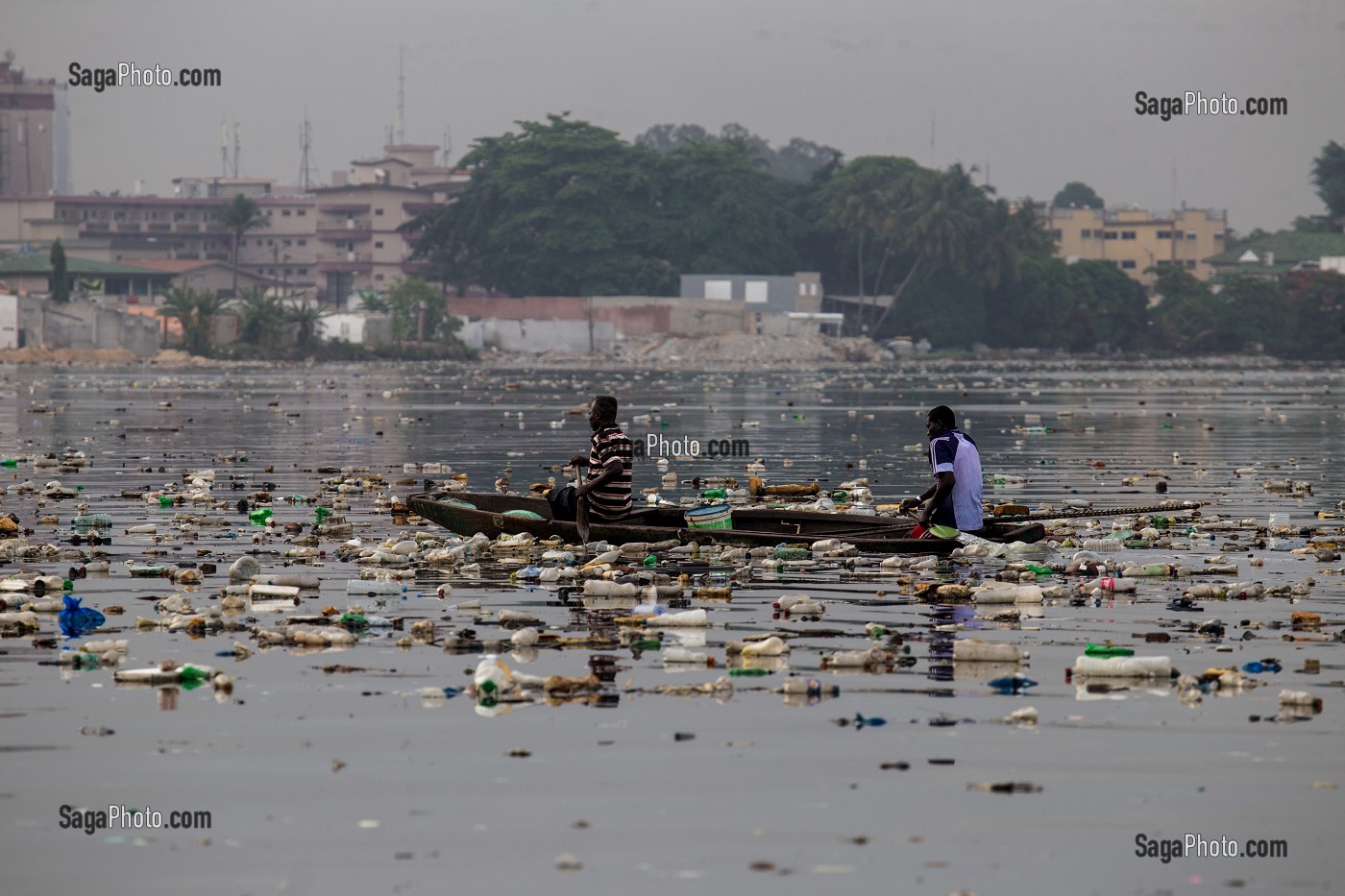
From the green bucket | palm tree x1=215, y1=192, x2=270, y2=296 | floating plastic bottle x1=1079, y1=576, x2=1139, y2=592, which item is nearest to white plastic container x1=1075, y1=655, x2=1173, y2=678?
floating plastic bottle x1=1079, y1=576, x2=1139, y2=592

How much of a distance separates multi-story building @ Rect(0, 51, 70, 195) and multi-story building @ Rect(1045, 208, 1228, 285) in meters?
102

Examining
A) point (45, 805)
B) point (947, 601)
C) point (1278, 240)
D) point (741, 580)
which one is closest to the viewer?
point (45, 805)

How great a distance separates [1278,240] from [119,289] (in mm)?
106628

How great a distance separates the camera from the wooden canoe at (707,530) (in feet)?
51.6

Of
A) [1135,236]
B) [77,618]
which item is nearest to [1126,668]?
[77,618]

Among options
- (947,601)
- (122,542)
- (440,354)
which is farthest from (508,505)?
(440,354)

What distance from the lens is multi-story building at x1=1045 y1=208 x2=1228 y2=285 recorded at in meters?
180

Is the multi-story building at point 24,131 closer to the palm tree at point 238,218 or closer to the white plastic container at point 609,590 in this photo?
the palm tree at point 238,218

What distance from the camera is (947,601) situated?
43.4 ft

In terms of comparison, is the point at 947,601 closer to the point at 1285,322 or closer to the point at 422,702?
the point at 422,702

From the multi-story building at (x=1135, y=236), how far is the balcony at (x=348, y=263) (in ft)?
219

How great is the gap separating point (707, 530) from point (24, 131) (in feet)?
623

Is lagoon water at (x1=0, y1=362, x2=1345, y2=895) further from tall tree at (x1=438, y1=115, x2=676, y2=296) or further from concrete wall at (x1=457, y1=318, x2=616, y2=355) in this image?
tall tree at (x1=438, y1=115, x2=676, y2=296)

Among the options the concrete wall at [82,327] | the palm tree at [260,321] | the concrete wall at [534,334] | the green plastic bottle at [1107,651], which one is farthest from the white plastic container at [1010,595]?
the concrete wall at [534,334]
